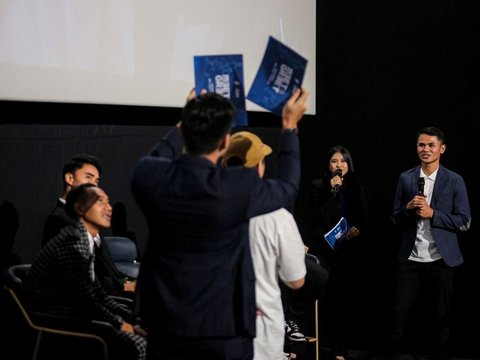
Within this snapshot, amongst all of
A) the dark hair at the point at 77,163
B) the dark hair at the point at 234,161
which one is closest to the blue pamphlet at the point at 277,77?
the dark hair at the point at 234,161

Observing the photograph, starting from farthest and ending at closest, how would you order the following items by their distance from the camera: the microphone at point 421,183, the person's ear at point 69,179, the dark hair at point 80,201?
the microphone at point 421,183 → the person's ear at point 69,179 → the dark hair at point 80,201

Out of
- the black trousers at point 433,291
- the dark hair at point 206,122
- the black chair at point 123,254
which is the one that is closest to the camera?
the dark hair at point 206,122

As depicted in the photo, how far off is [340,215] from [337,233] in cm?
24

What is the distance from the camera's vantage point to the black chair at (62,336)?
10.4 feet

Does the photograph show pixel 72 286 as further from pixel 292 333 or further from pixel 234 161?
pixel 292 333

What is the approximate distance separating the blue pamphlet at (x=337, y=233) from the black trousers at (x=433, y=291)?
1.42 ft

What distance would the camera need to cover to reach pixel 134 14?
14.7ft

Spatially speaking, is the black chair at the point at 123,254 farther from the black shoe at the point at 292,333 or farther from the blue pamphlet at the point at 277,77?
the blue pamphlet at the point at 277,77

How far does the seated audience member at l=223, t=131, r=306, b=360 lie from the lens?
2.55 metres

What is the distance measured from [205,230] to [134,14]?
105 inches

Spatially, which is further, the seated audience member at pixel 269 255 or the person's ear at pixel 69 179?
the person's ear at pixel 69 179

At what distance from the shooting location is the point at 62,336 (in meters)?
3.20

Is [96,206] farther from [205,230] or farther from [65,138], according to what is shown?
[205,230]

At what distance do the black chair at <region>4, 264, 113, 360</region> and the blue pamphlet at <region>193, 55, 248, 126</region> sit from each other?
3.93 feet
